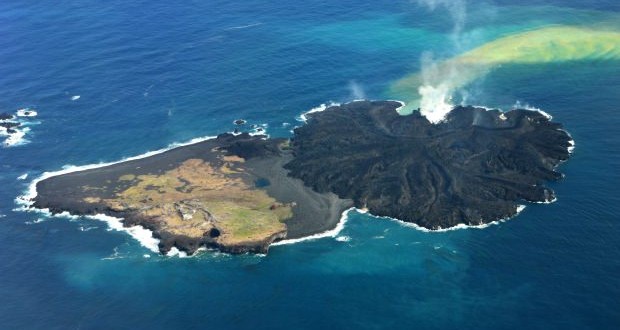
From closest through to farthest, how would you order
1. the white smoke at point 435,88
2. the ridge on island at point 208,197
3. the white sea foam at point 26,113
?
1. the ridge on island at point 208,197
2. the white smoke at point 435,88
3. the white sea foam at point 26,113

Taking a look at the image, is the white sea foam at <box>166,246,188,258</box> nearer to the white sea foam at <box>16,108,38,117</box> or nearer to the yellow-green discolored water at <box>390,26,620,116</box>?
the yellow-green discolored water at <box>390,26,620,116</box>

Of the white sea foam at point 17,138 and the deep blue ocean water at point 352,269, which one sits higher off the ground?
the white sea foam at point 17,138

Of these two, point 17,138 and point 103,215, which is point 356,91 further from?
point 17,138

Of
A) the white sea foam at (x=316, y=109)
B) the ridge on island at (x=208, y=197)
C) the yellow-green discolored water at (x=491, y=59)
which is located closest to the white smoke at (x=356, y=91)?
the white sea foam at (x=316, y=109)

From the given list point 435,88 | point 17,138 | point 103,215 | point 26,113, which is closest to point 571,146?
point 435,88

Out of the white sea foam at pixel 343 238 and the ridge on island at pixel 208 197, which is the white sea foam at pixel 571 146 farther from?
the white sea foam at pixel 343 238

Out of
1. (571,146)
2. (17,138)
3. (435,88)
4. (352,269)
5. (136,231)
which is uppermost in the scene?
(435,88)

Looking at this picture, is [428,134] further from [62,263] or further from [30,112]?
[30,112]
